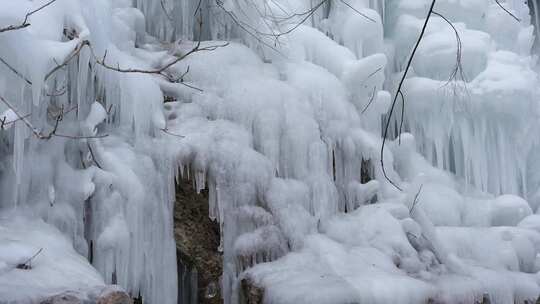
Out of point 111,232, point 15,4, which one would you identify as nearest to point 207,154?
point 111,232

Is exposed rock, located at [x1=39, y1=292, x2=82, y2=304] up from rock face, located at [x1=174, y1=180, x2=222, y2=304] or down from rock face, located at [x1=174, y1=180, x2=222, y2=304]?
up

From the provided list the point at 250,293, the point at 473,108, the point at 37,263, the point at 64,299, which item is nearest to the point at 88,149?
the point at 37,263

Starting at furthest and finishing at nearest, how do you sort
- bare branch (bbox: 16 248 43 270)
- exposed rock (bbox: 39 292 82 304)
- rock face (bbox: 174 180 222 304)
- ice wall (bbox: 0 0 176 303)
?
rock face (bbox: 174 180 222 304) < ice wall (bbox: 0 0 176 303) < bare branch (bbox: 16 248 43 270) < exposed rock (bbox: 39 292 82 304)

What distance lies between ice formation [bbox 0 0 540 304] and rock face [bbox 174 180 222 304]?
8 cm

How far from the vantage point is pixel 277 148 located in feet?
13.9

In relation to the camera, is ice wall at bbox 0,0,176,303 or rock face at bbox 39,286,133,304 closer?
rock face at bbox 39,286,133,304

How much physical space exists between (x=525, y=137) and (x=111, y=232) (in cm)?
430

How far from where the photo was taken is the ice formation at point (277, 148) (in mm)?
3182

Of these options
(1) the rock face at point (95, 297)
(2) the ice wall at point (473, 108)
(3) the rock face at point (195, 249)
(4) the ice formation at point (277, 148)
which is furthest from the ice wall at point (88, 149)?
(2) the ice wall at point (473, 108)

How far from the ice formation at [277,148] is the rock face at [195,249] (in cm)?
8

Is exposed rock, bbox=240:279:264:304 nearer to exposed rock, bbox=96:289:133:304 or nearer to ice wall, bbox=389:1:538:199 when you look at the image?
exposed rock, bbox=96:289:133:304

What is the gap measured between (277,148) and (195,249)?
948 millimetres

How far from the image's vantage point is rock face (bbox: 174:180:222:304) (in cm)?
376

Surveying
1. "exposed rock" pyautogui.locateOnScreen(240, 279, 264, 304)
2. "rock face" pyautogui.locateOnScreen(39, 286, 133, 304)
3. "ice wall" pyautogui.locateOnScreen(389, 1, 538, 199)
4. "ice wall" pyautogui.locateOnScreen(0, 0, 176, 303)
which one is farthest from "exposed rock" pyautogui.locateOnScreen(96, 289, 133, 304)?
"ice wall" pyautogui.locateOnScreen(389, 1, 538, 199)
